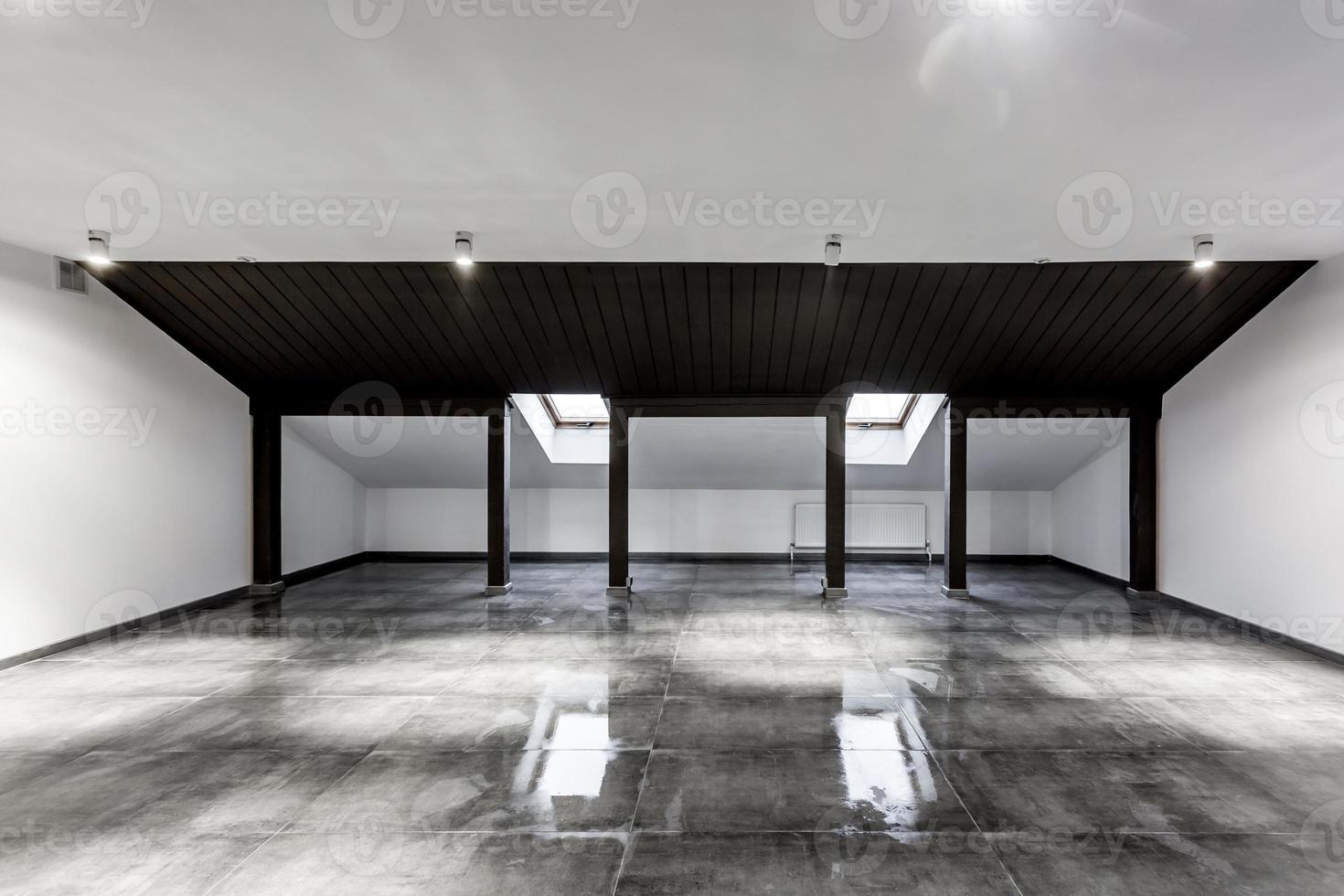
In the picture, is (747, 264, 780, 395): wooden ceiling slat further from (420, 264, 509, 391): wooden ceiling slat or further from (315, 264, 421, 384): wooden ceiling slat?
Result: (315, 264, 421, 384): wooden ceiling slat

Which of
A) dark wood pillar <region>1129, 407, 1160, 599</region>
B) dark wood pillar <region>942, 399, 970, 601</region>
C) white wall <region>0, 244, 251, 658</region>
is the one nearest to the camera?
white wall <region>0, 244, 251, 658</region>

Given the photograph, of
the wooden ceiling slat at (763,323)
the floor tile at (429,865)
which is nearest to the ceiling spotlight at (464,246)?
the wooden ceiling slat at (763,323)

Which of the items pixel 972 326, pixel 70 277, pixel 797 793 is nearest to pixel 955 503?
pixel 972 326

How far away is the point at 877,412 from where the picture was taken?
944cm

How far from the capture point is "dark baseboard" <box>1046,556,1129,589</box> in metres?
8.44

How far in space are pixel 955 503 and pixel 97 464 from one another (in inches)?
327

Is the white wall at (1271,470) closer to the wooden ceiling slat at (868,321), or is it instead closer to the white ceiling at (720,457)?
the white ceiling at (720,457)

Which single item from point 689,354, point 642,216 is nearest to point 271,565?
point 689,354

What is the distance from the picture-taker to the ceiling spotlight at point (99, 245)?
15.9ft

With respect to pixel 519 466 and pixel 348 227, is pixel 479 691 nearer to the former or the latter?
pixel 348 227

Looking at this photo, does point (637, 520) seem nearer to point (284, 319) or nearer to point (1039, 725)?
point (284, 319)

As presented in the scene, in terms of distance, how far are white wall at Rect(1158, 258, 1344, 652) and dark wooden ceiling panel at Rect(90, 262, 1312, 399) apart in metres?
0.34

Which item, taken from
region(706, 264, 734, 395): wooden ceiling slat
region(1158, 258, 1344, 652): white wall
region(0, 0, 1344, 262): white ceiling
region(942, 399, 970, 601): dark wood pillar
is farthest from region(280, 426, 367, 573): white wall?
region(1158, 258, 1344, 652): white wall

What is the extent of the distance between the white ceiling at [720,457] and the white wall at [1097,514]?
0.18 meters
